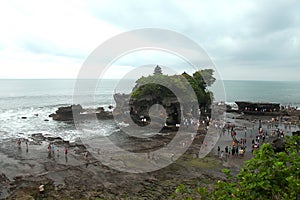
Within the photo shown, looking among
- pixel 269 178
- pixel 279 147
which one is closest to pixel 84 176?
pixel 269 178

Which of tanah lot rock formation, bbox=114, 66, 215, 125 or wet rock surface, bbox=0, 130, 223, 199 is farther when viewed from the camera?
tanah lot rock formation, bbox=114, 66, 215, 125

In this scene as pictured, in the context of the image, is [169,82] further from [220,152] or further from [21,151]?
[21,151]

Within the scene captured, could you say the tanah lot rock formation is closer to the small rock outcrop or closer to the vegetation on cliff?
the small rock outcrop

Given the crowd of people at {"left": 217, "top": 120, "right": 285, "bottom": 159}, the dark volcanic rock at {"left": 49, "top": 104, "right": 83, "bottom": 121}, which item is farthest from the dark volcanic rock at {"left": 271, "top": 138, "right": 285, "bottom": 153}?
the dark volcanic rock at {"left": 49, "top": 104, "right": 83, "bottom": 121}

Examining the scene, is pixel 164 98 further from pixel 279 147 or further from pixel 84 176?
pixel 84 176

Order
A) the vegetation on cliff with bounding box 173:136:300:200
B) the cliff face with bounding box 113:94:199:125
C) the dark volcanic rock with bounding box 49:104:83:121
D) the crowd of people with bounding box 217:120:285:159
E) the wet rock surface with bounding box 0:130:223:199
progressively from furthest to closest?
the dark volcanic rock with bounding box 49:104:83:121
the cliff face with bounding box 113:94:199:125
the crowd of people with bounding box 217:120:285:159
the wet rock surface with bounding box 0:130:223:199
the vegetation on cliff with bounding box 173:136:300:200

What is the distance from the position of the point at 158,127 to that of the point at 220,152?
15.9 m

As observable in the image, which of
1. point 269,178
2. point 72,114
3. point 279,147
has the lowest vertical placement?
point 279,147

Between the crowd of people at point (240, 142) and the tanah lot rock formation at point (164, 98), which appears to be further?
the tanah lot rock formation at point (164, 98)

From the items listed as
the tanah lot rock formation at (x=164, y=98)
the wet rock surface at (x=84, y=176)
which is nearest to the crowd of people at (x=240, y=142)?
the wet rock surface at (x=84, y=176)

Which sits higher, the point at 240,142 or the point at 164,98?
the point at 164,98

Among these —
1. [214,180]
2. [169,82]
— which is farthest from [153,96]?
[214,180]

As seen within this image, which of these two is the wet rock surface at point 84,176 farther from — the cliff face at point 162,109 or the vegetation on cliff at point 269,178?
the cliff face at point 162,109

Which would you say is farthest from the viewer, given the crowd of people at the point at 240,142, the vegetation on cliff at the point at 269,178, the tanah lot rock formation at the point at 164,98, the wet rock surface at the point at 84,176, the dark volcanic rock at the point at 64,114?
the dark volcanic rock at the point at 64,114
